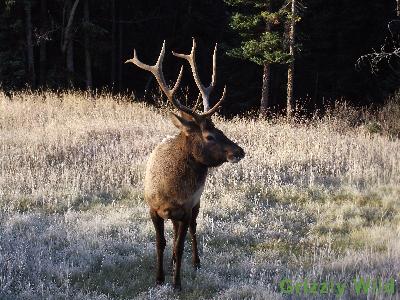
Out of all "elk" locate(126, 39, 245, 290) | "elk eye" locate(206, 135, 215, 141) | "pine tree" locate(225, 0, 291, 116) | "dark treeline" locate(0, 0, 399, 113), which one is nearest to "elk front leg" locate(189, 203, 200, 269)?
"elk" locate(126, 39, 245, 290)

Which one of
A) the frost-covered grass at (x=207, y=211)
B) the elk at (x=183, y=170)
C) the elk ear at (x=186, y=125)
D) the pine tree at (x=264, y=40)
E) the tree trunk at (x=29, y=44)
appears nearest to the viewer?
the elk at (x=183, y=170)

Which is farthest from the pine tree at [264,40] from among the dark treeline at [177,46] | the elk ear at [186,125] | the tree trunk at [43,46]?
the elk ear at [186,125]

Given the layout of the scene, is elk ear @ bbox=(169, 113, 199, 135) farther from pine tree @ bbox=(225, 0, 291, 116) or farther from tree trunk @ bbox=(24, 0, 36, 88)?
tree trunk @ bbox=(24, 0, 36, 88)

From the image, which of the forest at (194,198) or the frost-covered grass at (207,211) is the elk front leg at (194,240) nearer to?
the forest at (194,198)

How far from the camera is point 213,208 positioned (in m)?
7.10

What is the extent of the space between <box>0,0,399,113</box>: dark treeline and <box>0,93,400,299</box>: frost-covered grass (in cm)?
829

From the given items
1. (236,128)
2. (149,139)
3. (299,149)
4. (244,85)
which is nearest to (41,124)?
(149,139)

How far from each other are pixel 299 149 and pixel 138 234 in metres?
5.25

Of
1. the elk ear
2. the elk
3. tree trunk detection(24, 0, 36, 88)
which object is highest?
tree trunk detection(24, 0, 36, 88)

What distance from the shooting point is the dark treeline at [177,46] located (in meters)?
19.7

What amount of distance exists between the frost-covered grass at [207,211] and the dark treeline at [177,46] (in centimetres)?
829

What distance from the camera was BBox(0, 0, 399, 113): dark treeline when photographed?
1973 cm

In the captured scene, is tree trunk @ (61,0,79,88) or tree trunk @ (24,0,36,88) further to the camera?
tree trunk @ (61,0,79,88)

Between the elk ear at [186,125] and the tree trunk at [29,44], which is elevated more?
the tree trunk at [29,44]
